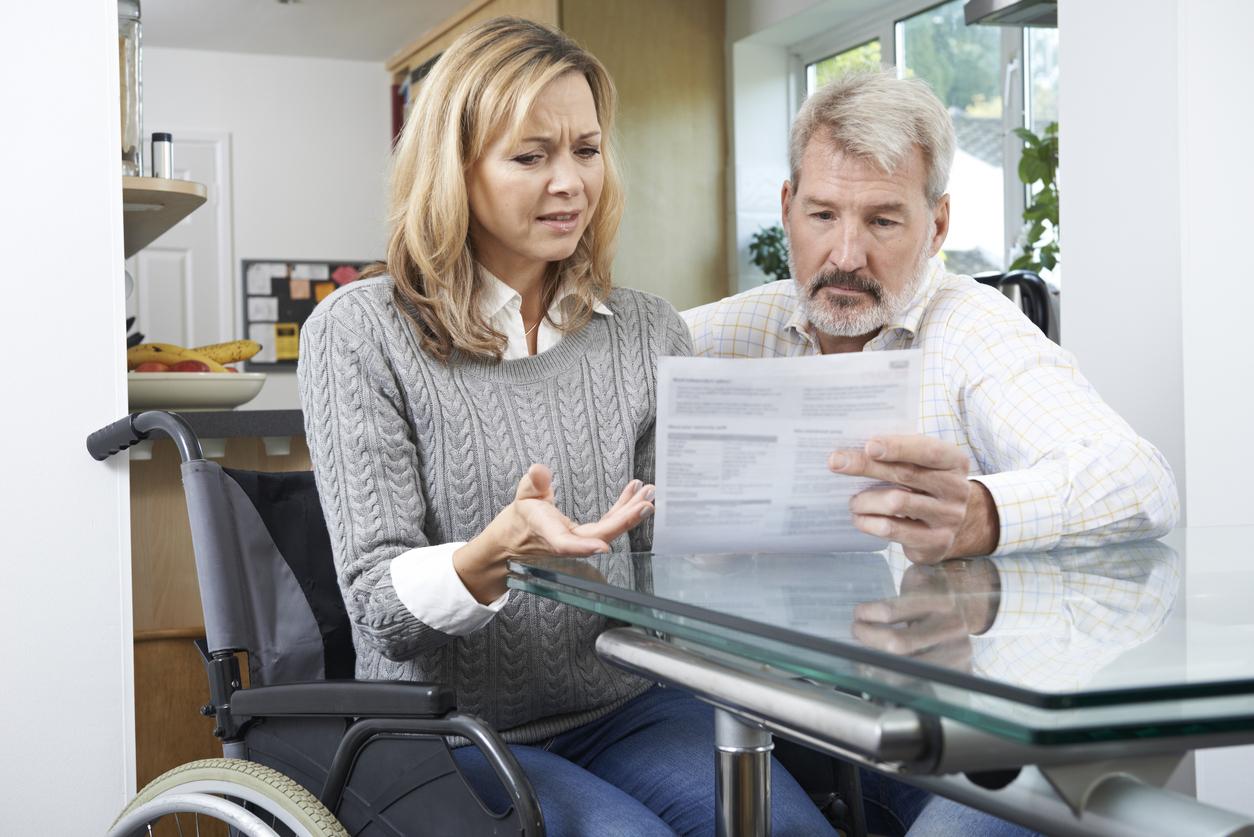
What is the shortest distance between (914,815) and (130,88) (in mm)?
1541

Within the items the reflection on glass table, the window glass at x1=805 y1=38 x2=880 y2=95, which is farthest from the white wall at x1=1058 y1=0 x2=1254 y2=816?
the window glass at x1=805 y1=38 x2=880 y2=95

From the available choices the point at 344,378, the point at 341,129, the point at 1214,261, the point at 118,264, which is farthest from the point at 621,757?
the point at 341,129

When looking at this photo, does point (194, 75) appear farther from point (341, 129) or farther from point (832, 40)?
point (832, 40)

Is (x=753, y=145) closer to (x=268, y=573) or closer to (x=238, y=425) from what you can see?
(x=238, y=425)

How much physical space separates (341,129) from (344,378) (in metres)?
5.37

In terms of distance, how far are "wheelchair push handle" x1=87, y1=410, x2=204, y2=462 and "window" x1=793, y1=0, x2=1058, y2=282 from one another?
263 cm

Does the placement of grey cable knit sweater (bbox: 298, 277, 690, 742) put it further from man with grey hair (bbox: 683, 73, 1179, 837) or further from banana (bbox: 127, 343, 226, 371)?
banana (bbox: 127, 343, 226, 371)

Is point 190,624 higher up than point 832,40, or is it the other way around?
point 832,40

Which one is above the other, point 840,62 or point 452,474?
point 840,62

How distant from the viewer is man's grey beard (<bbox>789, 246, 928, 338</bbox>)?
1650 mm

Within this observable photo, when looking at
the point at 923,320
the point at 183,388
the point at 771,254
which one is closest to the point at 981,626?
the point at 923,320

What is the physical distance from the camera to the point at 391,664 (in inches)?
53.3

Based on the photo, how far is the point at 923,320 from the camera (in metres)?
1.67

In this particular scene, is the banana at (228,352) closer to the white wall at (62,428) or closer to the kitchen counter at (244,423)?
the kitchen counter at (244,423)
